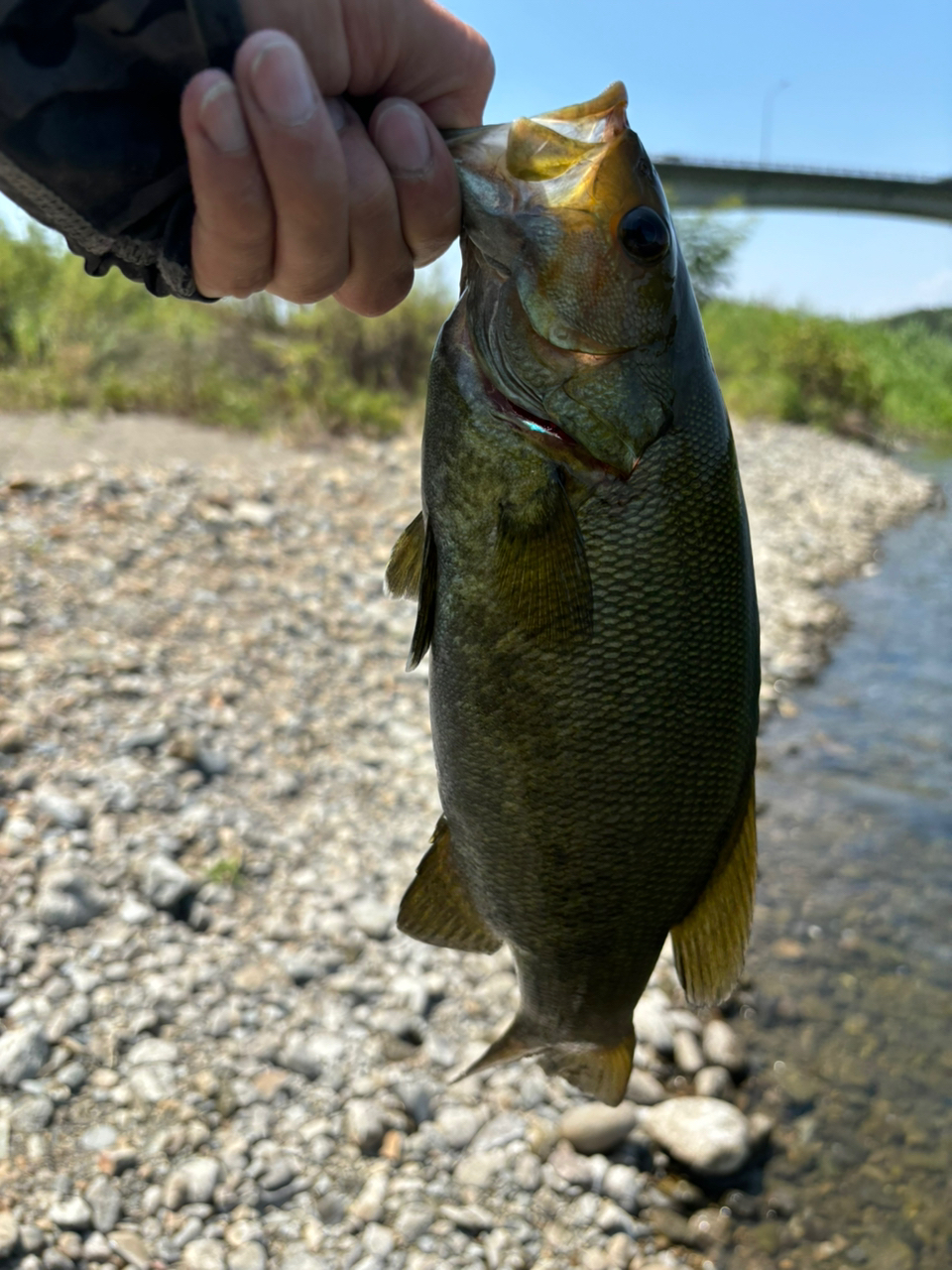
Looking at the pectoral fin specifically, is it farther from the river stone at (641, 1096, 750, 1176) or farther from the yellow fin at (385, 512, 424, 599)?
the river stone at (641, 1096, 750, 1176)

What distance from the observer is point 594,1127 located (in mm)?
3609

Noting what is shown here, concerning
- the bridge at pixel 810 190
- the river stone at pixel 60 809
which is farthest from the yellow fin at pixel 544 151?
the bridge at pixel 810 190

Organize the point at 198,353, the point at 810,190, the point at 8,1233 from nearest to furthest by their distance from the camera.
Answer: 1. the point at 8,1233
2. the point at 198,353
3. the point at 810,190

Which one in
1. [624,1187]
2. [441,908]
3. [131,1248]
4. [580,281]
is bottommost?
[624,1187]

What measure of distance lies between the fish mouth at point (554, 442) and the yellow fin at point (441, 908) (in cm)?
85

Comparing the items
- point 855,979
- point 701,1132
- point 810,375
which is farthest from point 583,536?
point 810,375

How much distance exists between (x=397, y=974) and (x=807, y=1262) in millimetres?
1889

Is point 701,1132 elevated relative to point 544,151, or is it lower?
lower

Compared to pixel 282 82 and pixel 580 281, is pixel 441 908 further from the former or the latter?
pixel 282 82

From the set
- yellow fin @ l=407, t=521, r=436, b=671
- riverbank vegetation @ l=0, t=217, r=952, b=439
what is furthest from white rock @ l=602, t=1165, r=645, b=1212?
riverbank vegetation @ l=0, t=217, r=952, b=439

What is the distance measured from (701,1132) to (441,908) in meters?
2.28

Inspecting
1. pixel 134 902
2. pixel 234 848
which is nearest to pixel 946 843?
pixel 234 848

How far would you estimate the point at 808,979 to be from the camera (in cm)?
493

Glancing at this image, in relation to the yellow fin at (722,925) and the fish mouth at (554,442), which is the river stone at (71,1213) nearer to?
the yellow fin at (722,925)
